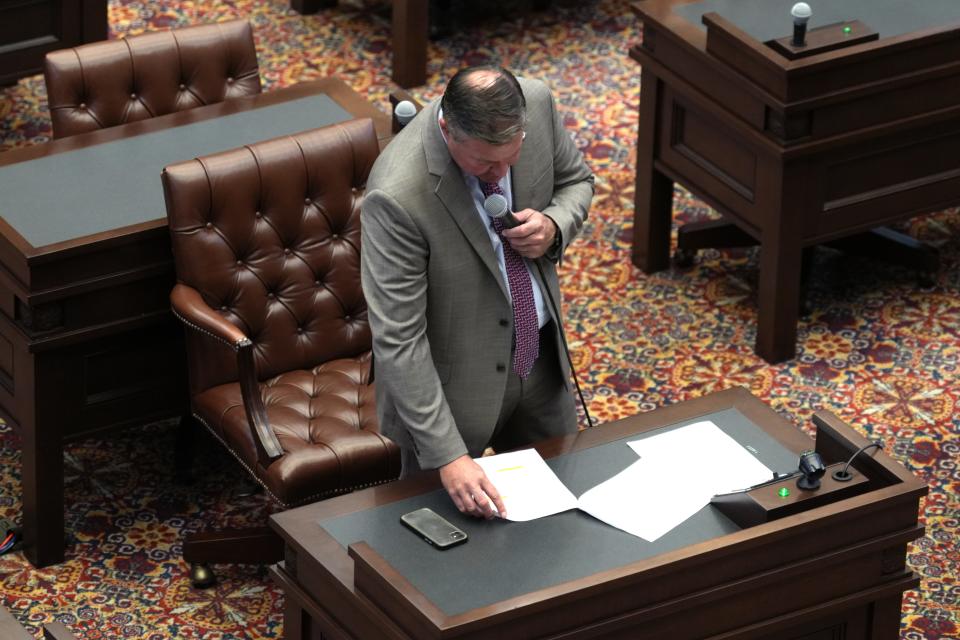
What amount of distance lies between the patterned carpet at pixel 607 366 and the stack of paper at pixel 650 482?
1.17 m

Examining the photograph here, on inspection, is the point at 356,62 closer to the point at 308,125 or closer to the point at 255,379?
the point at 308,125

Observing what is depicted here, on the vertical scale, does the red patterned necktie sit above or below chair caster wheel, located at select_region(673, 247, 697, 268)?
above

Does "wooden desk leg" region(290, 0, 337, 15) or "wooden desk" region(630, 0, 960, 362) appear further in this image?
"wooden desk leg" region(290, 0, 337, 15)

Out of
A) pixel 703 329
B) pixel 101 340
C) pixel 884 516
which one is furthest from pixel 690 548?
pixel 703 329

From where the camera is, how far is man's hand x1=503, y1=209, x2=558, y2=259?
394 cm

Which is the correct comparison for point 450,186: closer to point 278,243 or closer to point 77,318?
point 278,243

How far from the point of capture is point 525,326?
4.15 m

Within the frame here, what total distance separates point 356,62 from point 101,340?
344cm

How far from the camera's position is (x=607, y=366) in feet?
20.3

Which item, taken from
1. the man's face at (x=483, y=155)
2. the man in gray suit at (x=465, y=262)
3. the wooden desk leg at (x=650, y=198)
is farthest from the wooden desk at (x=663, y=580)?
the wooden desk leg at (x=650, y=198)

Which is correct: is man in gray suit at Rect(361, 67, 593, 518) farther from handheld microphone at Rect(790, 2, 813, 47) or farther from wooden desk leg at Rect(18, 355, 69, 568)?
handheld microphone at Rect(790, 2, 813, 47)

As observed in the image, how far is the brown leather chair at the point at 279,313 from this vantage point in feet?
16.0

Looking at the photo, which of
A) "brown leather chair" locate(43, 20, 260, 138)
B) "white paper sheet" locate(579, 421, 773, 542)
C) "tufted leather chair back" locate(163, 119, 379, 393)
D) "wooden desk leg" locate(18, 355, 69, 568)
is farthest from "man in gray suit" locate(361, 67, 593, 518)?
"brown leather chair" locate(43, 20, 260, 138)

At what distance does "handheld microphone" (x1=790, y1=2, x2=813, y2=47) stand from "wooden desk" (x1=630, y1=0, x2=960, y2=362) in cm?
8
